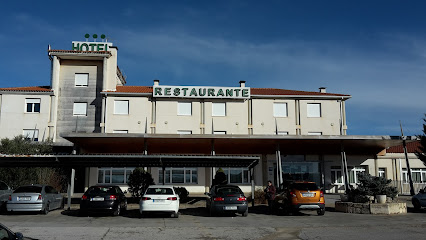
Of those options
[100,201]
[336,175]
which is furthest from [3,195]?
[336,175]

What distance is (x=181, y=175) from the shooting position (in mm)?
34219

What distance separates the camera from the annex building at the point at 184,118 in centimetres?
3394

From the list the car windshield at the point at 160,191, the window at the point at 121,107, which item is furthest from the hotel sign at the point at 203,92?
the car windshield at the point at 160,191

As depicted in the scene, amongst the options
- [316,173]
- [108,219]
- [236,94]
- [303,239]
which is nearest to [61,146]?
[236,94]

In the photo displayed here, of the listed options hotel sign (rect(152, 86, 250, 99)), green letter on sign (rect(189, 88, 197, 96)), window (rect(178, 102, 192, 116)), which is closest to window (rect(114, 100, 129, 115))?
hotel sign (rect(152, 86, 250, 99))

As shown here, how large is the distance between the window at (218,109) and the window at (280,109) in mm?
4840

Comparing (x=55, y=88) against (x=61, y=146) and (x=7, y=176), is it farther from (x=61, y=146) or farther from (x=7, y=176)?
(x=7, y=176)

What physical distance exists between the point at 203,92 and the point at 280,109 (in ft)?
24.1

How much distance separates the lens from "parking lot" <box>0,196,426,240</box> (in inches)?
466

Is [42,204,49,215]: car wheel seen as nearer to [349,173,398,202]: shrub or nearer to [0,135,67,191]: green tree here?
[0,135,67,191]: green tree

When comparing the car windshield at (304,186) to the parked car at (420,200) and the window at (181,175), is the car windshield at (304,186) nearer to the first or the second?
the parked car at (420,200)

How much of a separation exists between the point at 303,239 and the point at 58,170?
81.4 ft

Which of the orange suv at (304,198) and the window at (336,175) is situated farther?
the window at (336,175)

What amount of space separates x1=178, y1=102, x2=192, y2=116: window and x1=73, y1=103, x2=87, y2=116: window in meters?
9.19
